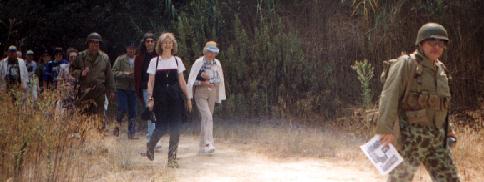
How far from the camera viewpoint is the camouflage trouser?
3.97m

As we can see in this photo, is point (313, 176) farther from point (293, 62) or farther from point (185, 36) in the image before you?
point (185, 36)

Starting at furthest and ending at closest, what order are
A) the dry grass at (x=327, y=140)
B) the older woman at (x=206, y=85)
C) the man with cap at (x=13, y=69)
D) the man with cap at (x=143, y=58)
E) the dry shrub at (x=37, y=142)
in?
the man with cap at (x=13, y=69)
the man with cap at (x=143, y=58)
the older woman at (x=206, y=85)
the dry grass at (x=327, y=140)
the dry shrub at (x=37, y=142)

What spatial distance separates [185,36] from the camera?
11.2 m

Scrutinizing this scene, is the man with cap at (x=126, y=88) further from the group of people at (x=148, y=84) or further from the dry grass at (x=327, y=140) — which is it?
the dry grass at (x=327, y=140)

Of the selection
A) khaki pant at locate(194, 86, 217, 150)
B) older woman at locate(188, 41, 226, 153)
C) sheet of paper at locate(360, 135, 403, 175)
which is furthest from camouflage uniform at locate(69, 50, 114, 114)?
sheet of paper at locate(360, 135, 403, 175)

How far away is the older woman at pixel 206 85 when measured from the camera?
25.9 feet

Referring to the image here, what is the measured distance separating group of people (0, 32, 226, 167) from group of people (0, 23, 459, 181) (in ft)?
0.04

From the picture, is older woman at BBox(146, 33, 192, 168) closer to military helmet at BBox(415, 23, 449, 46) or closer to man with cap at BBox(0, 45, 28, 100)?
military helmet at BBox(415, 23, 449, 46)

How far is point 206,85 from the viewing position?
26.0ft

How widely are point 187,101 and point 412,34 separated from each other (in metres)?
5.24

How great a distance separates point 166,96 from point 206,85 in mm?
1205

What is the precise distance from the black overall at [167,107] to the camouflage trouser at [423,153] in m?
3.37

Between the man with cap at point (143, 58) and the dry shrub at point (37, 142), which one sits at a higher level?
the man with cap at point (143, 58)

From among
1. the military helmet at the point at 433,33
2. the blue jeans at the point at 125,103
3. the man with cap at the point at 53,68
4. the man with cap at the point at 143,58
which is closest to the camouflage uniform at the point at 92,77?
the man with cap at the point at 143,58
